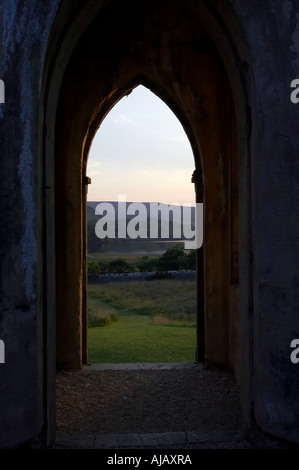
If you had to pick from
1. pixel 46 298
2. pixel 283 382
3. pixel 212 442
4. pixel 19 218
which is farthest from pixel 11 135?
pixel 212 442

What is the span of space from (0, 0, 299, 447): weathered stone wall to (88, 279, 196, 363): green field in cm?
411

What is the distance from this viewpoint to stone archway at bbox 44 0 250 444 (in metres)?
5.81

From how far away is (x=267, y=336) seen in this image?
3.14 metres

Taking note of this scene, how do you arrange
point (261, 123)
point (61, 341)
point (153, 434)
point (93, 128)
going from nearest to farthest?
point (261, 123), point (153, 434), point (61, 341), point (93, 128)

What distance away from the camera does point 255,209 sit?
129 inches

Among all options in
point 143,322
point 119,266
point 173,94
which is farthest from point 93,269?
point 173,94

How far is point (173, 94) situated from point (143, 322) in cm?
983

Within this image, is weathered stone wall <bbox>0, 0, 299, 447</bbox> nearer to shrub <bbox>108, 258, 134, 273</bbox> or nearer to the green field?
the green field

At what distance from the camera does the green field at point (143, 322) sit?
7637mm

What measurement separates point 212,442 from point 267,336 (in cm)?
98

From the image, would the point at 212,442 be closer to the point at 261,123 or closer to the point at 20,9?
the point at 261,123
